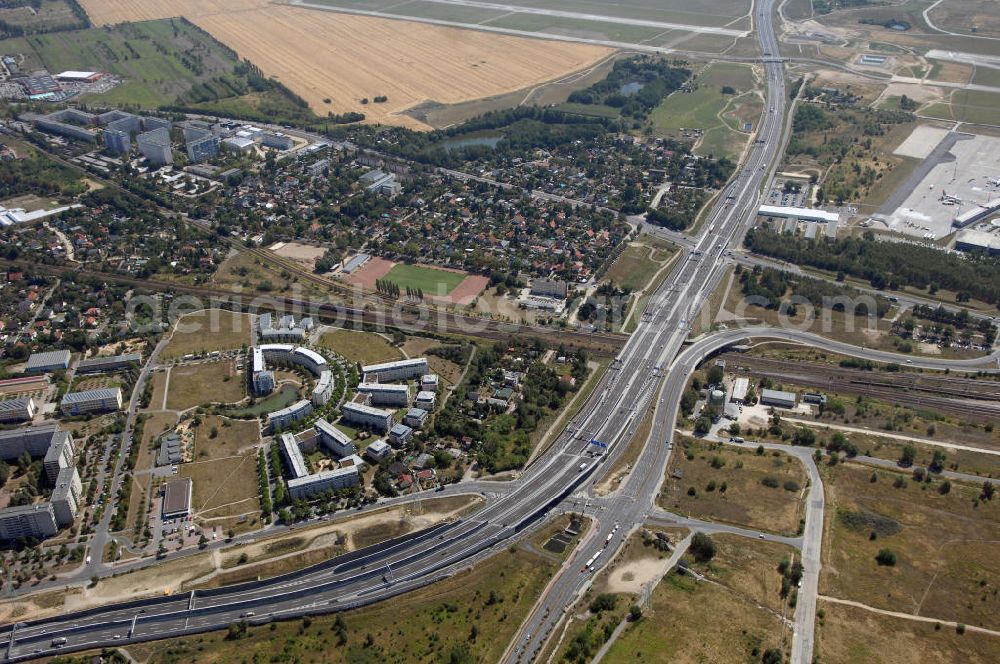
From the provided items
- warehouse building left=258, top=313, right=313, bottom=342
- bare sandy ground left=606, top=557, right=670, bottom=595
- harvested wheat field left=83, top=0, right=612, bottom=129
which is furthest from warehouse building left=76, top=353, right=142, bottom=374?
harvested wheat field left=83, top=0, right=612, bottom=129

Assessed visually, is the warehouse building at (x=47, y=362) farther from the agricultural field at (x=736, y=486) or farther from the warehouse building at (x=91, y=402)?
the agricultural field at (x=736, y=486)

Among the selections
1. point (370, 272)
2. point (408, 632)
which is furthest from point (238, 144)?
point (408, 632)

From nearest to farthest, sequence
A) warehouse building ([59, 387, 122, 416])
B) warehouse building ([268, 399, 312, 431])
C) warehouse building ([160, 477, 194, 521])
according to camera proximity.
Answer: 1. warehouse building ([160, 477, 194, 521])
2. warehouse building ([268, 399, 312, 431])
3. warehouse building ([59, 387, 122, 416])

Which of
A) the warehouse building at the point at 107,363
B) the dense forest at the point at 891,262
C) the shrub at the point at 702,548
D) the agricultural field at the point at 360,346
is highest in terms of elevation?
the dense forest at the point at 891,262

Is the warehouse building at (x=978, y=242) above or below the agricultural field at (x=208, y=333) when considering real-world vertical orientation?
above

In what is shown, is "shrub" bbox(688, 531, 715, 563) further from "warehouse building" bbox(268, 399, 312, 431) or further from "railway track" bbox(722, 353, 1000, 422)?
"warehouse building" bbox(268, 399, 312, 431)

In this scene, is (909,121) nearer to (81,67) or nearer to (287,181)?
(287,181)

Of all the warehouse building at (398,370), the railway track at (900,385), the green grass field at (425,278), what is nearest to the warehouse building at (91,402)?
the warehouse building at (398,370)
